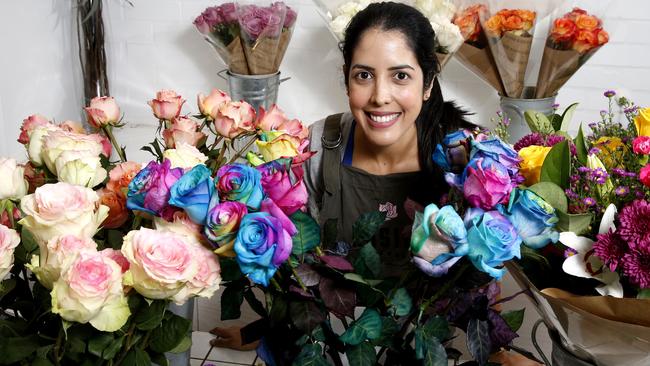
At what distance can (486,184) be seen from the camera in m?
0.61

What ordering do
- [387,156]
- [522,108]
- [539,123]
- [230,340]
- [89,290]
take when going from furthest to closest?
[522,108] < [387,156] < [230,340] < [539,123] < [89,290]

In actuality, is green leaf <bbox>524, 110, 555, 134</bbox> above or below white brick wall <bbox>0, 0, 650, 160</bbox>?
above

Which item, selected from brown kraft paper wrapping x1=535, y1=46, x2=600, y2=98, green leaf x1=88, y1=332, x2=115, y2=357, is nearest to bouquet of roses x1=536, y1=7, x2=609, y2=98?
brown kraft paper wrapping x1=535, y1=46, x2=600, y2=98

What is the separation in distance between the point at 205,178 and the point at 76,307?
14 centimetres

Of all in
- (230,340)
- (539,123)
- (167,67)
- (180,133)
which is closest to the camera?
(180,133)

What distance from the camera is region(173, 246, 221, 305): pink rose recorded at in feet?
1.92

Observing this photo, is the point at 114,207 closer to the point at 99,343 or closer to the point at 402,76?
the point at 99,343

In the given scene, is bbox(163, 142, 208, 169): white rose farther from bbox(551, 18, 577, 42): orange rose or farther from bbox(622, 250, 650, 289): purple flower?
bbox(551, 18, 577, 42): orange rose

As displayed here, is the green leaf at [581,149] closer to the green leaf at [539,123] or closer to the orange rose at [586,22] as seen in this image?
the green leaf at [539,123]

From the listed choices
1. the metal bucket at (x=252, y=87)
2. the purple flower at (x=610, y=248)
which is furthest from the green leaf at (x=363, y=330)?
the metal bucket at (x=252, y=87)

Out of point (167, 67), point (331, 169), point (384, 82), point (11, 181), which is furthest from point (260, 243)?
point (167, 67)

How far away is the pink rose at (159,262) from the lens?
1.83 feet

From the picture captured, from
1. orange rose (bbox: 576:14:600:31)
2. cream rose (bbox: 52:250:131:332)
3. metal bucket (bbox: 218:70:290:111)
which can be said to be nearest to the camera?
cream rose (bbox: 52:250:131:332)

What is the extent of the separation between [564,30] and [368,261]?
1390 millimetres
